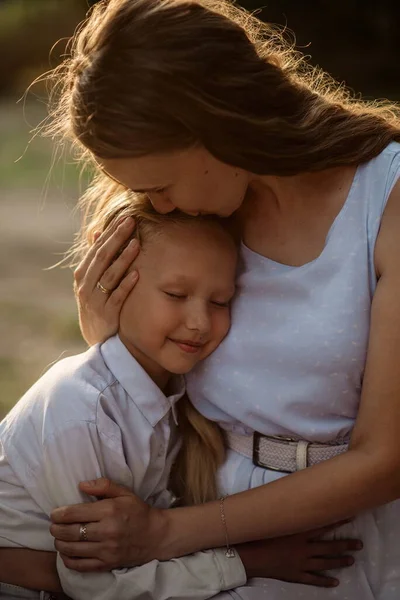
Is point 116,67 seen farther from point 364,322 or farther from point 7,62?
point 7,62

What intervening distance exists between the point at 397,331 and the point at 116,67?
78 centimetres

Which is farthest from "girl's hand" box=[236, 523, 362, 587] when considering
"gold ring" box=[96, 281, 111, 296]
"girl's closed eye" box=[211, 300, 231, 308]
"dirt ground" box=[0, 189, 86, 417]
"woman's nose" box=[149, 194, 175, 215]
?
"dirt ground" box=[0, 189, 86, 417]

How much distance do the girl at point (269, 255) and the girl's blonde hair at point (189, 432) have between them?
38mm

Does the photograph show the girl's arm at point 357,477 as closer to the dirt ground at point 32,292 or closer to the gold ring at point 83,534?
the gold ring at point 83,534

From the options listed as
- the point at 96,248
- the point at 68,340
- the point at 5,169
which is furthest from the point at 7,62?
the point at 96,248

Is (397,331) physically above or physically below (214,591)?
above

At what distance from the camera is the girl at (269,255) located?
85.4 inches

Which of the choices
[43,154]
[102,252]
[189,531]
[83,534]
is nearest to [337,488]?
[189,531]

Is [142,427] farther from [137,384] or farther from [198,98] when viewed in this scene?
[198,98]

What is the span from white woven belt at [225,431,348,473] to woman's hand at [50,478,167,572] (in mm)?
291

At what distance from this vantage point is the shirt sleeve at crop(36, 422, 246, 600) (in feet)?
7.32

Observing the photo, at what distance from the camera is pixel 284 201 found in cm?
240

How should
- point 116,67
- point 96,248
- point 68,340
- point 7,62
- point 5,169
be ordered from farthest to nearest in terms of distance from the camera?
1. point 7,62
2. point 5,169
3. point 68,340
4. point 96,248
5. point 116,67

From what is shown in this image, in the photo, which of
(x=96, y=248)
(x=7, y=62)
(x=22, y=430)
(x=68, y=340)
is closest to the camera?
(x=22, y=430)
